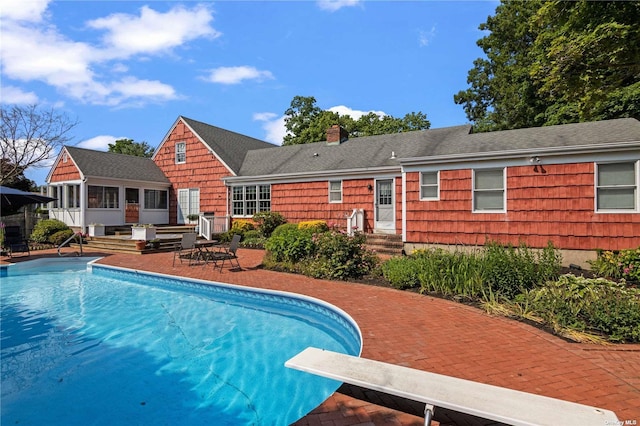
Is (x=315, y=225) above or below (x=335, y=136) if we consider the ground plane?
below

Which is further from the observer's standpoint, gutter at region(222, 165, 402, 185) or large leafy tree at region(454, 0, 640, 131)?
gutter at region(222, 165, 402, 185)

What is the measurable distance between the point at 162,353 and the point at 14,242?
13.9 meters

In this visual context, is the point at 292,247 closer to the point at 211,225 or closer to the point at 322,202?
the point at 322,202

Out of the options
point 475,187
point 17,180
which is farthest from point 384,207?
point 17,180

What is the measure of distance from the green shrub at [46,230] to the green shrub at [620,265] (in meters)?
24.4

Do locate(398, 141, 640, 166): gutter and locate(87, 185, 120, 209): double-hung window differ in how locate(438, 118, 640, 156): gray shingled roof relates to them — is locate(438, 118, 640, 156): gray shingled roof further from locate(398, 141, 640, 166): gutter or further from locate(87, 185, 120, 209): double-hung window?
locate(87, 185, 120, 209): double-hung window

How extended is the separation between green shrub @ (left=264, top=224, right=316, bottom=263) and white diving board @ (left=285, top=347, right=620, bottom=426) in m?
7.92

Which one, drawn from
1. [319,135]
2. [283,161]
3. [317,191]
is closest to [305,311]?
[317,191]

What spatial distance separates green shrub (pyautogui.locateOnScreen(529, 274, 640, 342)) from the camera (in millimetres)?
5129

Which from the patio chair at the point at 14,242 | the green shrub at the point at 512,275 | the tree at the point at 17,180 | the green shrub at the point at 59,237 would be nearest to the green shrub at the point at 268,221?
the patio chair at the point at 14,242

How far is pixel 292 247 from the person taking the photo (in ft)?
37.0

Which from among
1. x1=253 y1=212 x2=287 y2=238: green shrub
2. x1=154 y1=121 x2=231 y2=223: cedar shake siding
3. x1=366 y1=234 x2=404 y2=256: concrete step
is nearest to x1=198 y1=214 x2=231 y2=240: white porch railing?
x1=154 y1=121 x2=231 y2=223: cedar shake siding

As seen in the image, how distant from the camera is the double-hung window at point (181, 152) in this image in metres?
23.1

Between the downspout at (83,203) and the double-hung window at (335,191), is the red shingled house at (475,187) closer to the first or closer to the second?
the double-hung window at (335,191)
